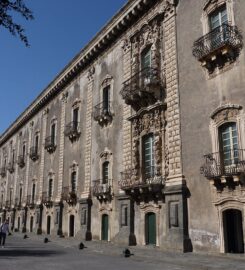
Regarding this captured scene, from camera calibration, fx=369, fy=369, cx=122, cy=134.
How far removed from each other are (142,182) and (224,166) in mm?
4959

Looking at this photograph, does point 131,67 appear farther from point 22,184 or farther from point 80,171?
point 22,184

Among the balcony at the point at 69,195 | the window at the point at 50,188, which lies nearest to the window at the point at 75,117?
the balcony at the point at 69,195

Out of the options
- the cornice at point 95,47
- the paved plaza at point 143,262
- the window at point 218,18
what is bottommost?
the paved plaza at point 143,262

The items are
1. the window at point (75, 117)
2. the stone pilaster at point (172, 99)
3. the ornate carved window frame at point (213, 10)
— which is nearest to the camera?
the ornate carved window frame at point (213, 10)

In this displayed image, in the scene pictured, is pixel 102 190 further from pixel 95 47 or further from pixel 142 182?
pixel 95 47

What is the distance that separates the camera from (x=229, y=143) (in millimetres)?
14430

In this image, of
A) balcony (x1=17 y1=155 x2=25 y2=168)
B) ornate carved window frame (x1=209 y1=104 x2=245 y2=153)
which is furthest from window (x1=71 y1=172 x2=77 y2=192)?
balcony (x1=17 y1=155 x2=25 y2=168)

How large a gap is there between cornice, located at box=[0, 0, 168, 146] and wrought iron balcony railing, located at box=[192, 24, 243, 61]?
5050 millimetres

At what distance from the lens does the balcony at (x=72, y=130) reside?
86.3 ft

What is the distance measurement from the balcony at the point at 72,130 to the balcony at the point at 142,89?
697 centimetres

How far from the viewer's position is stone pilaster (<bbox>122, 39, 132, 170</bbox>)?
19.9 meters

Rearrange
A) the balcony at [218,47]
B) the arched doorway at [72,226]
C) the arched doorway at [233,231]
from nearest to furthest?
1. the arched doorway at [233,231]
2. the balcony at [218,47]
3. the arched doorway at [72,226]

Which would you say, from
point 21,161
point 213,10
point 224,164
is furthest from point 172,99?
point 21,161

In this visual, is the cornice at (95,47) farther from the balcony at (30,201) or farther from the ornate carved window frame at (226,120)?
the balcony at (30,201)
